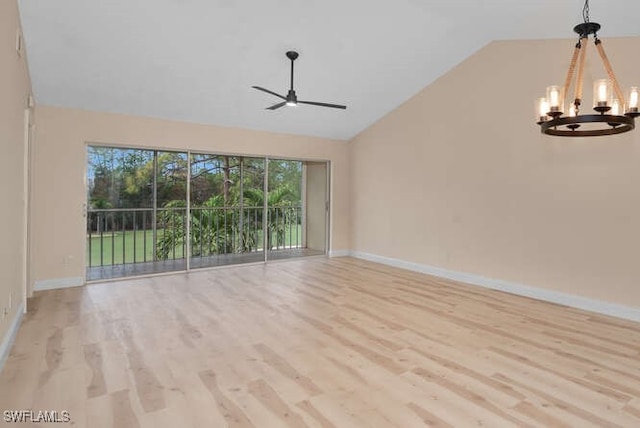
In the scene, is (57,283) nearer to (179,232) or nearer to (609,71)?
(179,232)

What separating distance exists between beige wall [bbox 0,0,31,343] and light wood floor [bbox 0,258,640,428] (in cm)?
47

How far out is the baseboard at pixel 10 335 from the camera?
2655mm

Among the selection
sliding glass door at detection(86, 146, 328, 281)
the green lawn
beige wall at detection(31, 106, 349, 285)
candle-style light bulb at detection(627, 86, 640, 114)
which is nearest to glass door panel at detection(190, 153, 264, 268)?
sliding glass door at detection(86, 146, 328, 281)

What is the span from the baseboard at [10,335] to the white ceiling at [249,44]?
263 centimetres

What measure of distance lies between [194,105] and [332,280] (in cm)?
320

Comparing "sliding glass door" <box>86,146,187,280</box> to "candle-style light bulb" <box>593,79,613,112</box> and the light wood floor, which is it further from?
"candle-style light bulb" <box>593,79,613,112</box>

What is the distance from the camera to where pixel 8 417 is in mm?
1989

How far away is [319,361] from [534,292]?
3239 mm

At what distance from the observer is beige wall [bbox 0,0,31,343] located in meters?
2.62

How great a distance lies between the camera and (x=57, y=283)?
4828 millimetres

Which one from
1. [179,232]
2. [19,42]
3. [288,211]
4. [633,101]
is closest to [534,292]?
[633,101]

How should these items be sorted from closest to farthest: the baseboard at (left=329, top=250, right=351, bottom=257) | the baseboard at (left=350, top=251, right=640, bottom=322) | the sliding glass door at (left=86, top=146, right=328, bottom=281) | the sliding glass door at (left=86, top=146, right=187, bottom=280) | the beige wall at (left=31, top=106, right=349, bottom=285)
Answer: the baseboard at (left=350, top=251, right=640, bottom=322) < the beige wall at (left=31, top=106, right=349, bottom=285) < the sliding glass door at (left=86, top=146, right=187, bottom=280) < the sliding glass door at (left=86, top=146, right=328, bottom=281) < the baseboard at (left=329, top=250, right=351, bottom=257)

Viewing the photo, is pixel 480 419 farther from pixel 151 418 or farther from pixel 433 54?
pixel 433 54

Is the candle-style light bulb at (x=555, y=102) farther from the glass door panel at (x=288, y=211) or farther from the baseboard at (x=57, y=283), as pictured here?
the baseboard at (x=57, y=283)
